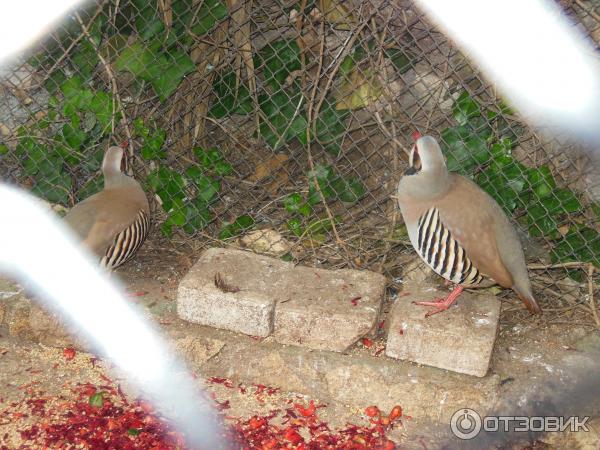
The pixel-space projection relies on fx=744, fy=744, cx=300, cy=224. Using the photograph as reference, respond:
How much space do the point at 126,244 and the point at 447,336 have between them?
61.4 inches

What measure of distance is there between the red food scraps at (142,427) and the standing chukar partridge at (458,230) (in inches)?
25.5

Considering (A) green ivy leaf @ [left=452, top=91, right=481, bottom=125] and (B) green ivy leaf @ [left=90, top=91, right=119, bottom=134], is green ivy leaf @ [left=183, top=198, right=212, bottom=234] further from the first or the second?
(A) green ivy leaf @ [left=452, top=91, right=481, bottom=125]

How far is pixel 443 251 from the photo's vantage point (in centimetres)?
309

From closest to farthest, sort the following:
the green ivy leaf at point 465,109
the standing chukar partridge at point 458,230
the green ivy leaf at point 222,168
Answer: the standing chukar partridge at point 458,230, the green ivy leaf at point 465,109, the green ivy leaf at point 222,168

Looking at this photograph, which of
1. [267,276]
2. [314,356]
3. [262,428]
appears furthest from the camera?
[267,276]

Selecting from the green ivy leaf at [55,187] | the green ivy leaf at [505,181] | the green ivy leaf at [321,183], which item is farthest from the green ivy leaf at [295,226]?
the green ivy leaf at [55,187]

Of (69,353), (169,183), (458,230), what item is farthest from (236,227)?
(458,230)

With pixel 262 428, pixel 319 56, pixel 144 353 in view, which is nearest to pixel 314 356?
pixel 262 428

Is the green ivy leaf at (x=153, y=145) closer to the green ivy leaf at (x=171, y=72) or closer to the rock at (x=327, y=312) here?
the green ivy leaf at (x=171, y=72)

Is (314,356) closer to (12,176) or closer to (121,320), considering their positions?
(121,320)

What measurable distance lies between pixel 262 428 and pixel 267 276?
2.54 feet

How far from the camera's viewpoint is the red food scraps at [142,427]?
2729 mm

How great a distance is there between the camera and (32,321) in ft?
11.2

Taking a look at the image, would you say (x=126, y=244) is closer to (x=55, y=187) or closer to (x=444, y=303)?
(x=55, y=187)
